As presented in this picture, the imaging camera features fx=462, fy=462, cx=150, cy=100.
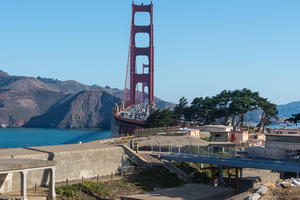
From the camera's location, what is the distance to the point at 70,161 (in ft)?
97.7

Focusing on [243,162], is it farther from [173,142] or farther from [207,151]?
[173,142]

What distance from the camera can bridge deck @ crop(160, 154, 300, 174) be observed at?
94.7 feet

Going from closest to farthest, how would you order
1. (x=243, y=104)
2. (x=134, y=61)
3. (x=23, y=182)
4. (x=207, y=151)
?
(x=23, y=182), (x=207, y=151), (x=243, y=104), (x=134, y=61)

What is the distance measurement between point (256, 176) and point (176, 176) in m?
5.98

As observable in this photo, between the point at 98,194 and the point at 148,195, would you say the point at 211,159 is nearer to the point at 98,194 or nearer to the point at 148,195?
the point at 148,195

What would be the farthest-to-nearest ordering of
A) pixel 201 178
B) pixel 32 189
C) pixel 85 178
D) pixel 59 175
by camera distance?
pixel 201 178, pixel 85 178, pixel 59 175, pixel 32 189

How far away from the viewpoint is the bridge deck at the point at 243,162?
2886 cm

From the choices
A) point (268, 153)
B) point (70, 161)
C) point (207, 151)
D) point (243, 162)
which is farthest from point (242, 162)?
point (70, 161)

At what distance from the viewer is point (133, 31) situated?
134500mm

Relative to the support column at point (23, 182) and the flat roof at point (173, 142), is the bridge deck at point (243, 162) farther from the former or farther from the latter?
the support column at point (23, 182)

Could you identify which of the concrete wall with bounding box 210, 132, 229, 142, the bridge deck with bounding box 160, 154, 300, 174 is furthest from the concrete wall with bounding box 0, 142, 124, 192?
the concrete wall with bounding box 210, 132, 229, 142

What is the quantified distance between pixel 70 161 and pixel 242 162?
37.5 ft

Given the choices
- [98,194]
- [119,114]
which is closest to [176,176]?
[98,194]

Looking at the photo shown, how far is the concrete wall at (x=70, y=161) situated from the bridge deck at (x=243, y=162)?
15.7ft
